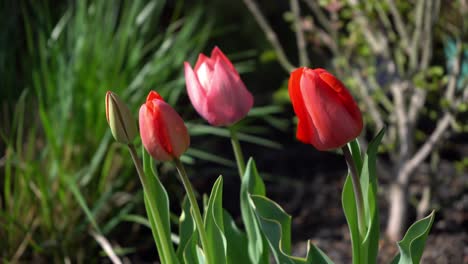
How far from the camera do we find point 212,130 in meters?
2.47

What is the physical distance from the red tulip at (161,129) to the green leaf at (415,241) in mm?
360

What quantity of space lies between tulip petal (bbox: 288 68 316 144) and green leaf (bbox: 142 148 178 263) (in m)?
0.26

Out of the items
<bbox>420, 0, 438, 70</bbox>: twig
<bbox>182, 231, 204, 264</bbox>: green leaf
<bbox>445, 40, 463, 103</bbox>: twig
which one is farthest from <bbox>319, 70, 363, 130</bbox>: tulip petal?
<bbox>445, 40, 463, 103</bbox>: twig

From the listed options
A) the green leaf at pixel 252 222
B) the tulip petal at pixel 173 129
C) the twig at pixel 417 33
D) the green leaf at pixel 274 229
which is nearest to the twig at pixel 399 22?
the twig at pixel 417 33

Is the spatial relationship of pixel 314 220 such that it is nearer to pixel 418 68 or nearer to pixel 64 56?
pixel 418 68

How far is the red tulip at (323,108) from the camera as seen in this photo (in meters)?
1.07

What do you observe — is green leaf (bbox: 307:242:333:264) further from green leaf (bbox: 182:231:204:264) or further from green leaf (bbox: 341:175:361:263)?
green leaf (bbox: 182:231:204:264)

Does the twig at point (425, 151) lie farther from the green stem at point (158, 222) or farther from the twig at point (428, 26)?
the green stem at point (158, 222)

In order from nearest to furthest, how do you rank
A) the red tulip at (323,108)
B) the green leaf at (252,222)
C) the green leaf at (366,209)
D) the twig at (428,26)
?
the red tulip at (323,108) → the green leaf at (366,209) → the green leaf at (252,222) → the twig at (428,26)

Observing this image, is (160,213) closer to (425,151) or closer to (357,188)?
(357,188)

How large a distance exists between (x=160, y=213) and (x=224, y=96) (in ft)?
0.71

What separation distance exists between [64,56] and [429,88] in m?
1.21

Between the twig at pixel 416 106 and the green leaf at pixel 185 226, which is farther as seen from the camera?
the twig at pixel 416 106

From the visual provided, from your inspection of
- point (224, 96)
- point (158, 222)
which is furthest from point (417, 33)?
point (158, 222)
